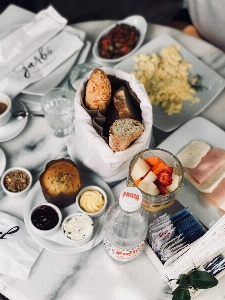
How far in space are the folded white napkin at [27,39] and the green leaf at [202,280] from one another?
85cm

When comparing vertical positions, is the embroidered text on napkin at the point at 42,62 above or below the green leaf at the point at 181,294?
below

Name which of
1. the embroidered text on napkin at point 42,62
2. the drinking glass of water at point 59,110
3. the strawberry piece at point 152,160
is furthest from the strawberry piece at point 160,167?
the embroidered text on napkin at point 42,62

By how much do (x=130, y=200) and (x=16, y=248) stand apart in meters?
0.41

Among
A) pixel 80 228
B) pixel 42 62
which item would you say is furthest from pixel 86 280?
pixel 42 62

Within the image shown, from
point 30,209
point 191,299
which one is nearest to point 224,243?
point 191,299

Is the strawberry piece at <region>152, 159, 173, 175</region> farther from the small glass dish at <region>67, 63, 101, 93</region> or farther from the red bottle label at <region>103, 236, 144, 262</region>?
the small glass dish at <region>67, 63, 101, 93</region>

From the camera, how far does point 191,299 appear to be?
3.34ft

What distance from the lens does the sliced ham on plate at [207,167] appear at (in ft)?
3.84

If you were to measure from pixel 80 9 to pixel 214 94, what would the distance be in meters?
1.46

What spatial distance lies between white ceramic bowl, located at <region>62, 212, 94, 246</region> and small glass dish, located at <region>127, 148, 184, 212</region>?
0.15 m

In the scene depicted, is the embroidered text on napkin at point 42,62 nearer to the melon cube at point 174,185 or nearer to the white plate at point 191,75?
the white plate at point 191,75

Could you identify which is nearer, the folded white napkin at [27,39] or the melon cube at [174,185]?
the melon cube at [174,185]

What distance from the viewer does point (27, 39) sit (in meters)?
1.40

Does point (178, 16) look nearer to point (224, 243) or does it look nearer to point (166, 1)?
point (166, 1)
